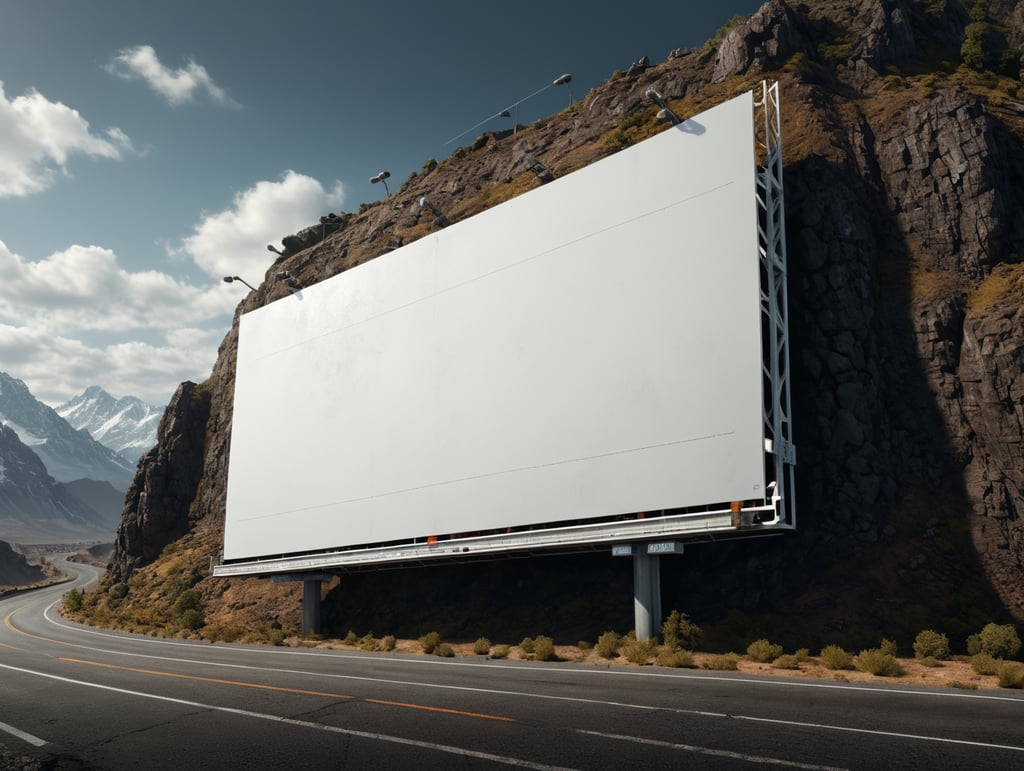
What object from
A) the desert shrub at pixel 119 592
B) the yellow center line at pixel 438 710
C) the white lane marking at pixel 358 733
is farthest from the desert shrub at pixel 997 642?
the desert shrub at pixel 119 592

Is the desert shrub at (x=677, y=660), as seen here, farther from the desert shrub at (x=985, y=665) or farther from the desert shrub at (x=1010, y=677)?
the desert shrub at (x=1010, y=677)

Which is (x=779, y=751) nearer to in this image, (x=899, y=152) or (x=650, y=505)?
(x=650, y=505)

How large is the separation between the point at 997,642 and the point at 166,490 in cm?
5820

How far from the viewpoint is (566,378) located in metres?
27.4

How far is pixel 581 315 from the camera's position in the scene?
2769 centimetres

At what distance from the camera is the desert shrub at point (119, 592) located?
2196 inches

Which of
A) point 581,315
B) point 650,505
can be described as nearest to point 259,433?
point 581,315

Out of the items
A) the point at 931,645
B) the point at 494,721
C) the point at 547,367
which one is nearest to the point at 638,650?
the point at 931,645

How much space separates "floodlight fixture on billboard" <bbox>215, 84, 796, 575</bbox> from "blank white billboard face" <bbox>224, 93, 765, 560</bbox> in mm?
79

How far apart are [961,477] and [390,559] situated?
74.0 feet

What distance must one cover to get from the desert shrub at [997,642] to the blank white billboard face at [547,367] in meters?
7.76

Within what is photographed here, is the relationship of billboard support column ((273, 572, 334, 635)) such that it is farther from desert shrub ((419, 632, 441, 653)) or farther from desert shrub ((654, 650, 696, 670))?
desert shrub ((654, 650, 696, 670))

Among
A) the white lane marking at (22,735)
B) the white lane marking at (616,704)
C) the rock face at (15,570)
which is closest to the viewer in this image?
the white lane marking at (616,704)

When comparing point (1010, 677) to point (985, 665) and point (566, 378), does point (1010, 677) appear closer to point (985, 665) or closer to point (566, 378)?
point (985, 665)
